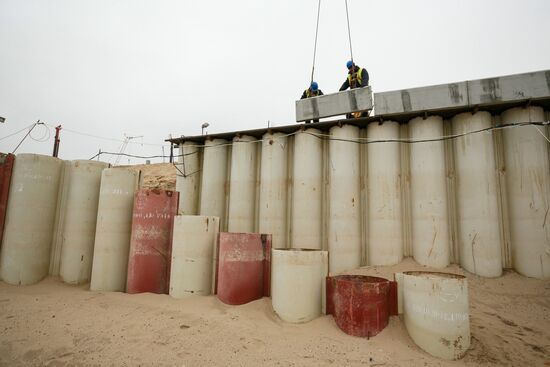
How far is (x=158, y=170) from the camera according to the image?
28109 millimetres

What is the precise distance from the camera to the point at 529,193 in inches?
268

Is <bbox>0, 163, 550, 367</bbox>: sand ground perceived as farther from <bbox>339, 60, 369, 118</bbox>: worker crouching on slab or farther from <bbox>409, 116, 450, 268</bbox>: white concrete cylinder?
<bbox>339, 60, 369, 118</bbox>: worker crouching on slab

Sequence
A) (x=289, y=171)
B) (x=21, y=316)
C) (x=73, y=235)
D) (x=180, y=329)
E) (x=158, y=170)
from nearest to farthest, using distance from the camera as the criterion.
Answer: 1. (x=180, y=329)
2. (x=21, y=316)
3. (x=73, y=235)
4. (x=289, y=171)
5. (x=158, y=170)

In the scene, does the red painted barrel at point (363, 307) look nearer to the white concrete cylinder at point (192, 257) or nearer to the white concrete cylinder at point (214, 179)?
the white concrete cylinder at point (192, 257)

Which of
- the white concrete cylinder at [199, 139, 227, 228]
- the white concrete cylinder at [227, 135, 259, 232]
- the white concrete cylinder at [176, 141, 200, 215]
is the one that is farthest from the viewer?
the white concrete cylinder at [176, 141, 200, 215]

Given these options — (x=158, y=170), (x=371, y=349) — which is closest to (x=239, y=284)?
(x=371, y=349)

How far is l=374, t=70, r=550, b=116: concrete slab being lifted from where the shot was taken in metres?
7.19

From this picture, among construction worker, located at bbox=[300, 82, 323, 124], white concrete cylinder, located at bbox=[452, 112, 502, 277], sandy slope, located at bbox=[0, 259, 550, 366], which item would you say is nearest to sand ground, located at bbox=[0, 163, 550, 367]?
sandy slope, located at bbox=[0, 259, 550, 366]

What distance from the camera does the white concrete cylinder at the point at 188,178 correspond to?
10.1 metres

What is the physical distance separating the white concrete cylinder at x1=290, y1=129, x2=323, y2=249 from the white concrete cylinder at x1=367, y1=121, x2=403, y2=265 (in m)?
1.26

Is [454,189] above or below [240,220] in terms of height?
above

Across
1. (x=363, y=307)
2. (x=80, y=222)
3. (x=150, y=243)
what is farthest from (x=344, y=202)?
(x=80, y=222)

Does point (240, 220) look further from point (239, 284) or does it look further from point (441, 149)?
point (441, 149)

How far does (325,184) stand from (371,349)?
4759mm
